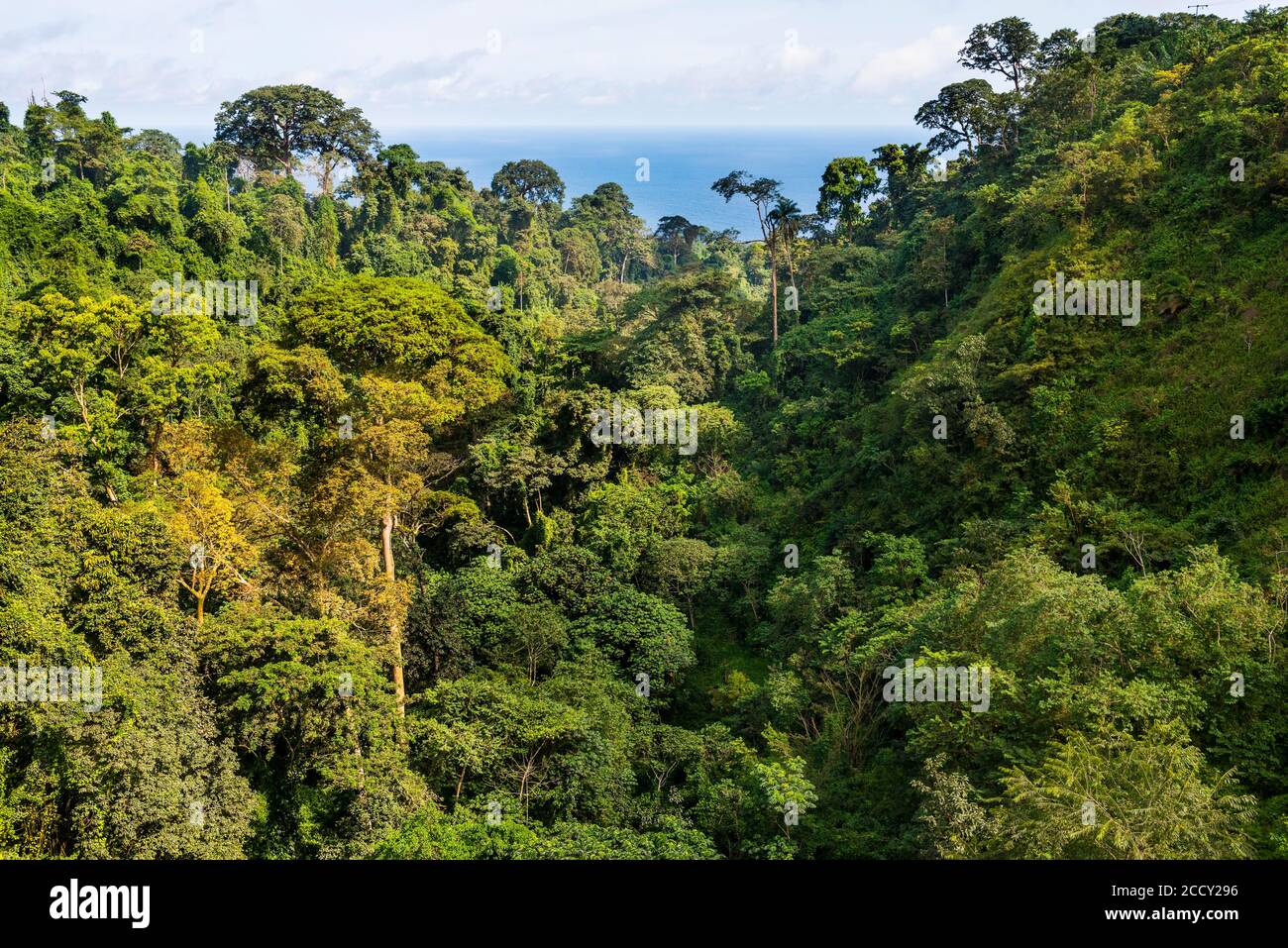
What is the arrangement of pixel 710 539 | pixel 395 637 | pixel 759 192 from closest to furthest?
pixel 395 637
pixel 710 539
pixel 759 192

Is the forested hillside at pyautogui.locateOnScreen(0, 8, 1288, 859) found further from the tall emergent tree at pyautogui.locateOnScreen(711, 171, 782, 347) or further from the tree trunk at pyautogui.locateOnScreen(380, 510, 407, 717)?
the tall emergent tree at pyautogui.locateOnScreen(711, 171, 782, 347)

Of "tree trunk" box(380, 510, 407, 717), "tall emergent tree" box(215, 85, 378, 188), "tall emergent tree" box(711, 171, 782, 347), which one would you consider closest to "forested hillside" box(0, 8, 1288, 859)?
"tree trunk" box(380, 510, 407, 717)

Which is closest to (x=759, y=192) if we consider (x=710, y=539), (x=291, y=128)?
(x=710, y=539)

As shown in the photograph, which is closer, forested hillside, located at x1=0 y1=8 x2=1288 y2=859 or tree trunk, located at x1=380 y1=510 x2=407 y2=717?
forested hillside, located at x1=0 y1=8 x2=1288 y2=859

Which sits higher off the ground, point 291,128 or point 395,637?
point 291,128

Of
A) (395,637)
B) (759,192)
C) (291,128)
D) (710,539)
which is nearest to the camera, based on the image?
(395,637)

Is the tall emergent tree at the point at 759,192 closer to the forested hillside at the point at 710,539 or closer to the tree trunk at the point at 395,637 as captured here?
the forested hillside at the point at 710,539

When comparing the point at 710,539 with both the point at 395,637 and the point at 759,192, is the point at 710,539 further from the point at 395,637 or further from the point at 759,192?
the point at 759,192

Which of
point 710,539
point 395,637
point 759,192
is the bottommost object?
point 395,637
